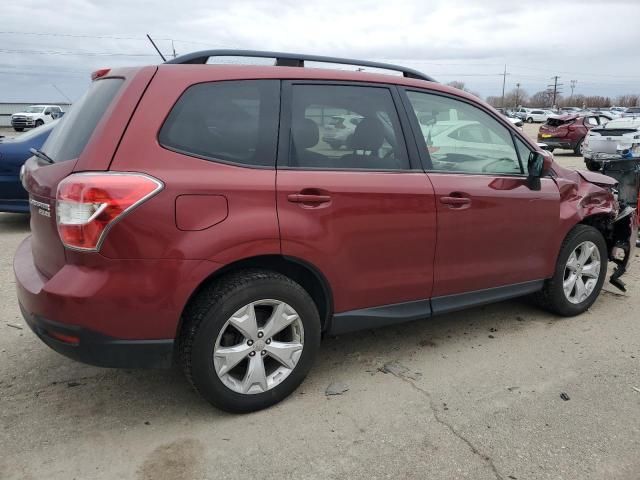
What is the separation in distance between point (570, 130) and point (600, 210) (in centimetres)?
1652

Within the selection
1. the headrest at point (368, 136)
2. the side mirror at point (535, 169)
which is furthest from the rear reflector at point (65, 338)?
the side mirror at point (535, 169)

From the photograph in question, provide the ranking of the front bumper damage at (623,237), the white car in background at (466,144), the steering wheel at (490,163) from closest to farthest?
the white car in background at (466,144)
the steering wheel at (490,163)
the front bumper damage at (623,237)

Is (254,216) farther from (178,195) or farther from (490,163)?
(490,163)

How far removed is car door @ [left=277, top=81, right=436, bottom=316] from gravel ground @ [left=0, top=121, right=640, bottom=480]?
539mm

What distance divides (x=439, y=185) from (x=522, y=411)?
4.47 ft

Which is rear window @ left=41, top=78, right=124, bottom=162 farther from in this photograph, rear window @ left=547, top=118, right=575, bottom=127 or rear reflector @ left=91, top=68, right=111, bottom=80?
rear window @ left=547, top=118, right=575, bottom=127

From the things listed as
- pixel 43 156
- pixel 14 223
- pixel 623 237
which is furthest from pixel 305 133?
pixel 14 223

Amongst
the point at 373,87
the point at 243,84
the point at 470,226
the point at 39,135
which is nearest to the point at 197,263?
the point at 243,84

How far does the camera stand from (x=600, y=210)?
4.33 meters

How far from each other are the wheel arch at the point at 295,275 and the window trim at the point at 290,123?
0.49m

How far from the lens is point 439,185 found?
331 cm

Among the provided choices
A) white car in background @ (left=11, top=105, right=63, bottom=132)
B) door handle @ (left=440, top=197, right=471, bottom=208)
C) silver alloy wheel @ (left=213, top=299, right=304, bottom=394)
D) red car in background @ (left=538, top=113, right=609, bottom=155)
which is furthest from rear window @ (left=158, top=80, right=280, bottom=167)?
white car in background @ (left=11, top=105, right=63, bottom=132)

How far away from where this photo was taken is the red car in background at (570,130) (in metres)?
19.1

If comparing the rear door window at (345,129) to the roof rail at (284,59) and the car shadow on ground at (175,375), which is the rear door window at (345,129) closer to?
the roof rail at (284,59)
